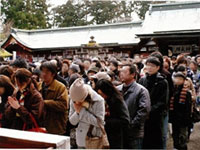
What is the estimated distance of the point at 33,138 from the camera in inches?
42.4

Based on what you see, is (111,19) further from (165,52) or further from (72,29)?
(165,52)

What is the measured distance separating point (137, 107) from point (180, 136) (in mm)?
1256

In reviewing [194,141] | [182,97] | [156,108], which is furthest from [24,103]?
[194,141]

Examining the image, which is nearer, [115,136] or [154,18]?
[115,136]

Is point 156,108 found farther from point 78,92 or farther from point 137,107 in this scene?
point 78,92

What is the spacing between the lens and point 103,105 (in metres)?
2.34

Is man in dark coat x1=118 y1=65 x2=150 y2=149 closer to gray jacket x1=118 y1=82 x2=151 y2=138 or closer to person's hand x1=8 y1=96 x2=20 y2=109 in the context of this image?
gray jacket x1=118 y1=82 x2=151 y2=138

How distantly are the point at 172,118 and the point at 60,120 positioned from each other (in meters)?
1.83

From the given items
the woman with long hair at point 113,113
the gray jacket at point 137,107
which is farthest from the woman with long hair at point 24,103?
the gray jacket at point 137,107

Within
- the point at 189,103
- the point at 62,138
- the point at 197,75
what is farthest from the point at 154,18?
the point at 62,138

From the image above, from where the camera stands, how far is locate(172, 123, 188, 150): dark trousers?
12.4ft

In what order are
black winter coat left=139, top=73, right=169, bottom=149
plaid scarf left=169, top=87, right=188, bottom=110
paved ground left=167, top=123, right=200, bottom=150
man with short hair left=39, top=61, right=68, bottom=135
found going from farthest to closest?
paved ground left=167, top=123, right=200, bottom=150, plaid scarf left=169, top=87, right=188, bottom=110, black winter coat left=139, top=73, right=169, bottom=149, man with short hair left=39, top=61, right=68, bottom=135

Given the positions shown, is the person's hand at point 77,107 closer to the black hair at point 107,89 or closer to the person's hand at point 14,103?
the black hair at point 107,89

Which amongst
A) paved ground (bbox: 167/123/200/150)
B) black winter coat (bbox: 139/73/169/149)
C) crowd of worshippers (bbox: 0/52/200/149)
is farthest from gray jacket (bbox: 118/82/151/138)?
paved ground (bbox: 167/123/200/150)
